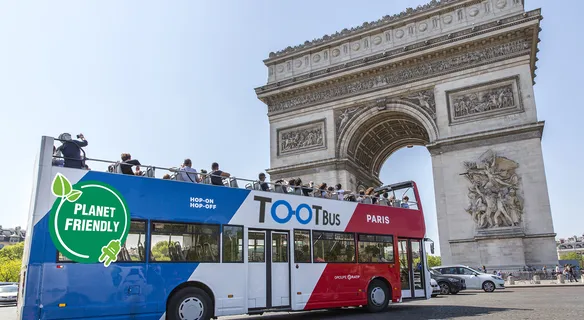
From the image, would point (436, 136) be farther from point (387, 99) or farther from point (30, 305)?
point (30, 305)

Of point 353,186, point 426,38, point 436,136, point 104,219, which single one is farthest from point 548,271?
point 104,219

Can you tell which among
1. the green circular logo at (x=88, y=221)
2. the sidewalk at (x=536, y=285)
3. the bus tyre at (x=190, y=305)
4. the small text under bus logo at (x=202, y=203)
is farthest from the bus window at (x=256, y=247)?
the sidewalk at (x=536, y=285)

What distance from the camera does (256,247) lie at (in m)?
9.86

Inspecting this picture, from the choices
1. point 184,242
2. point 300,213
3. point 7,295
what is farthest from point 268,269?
point 7,295

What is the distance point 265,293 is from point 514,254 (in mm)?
17336

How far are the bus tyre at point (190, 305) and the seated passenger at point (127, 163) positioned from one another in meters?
2.49

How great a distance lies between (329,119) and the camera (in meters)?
30.4

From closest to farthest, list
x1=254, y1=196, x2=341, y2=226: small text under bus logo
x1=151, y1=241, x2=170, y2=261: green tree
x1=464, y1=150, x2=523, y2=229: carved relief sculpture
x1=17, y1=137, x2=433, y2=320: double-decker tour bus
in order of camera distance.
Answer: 1. x1=17, y1=137, x2=433, y2=320: double-decker tour bus
2. x1=151, y1=241, x2=170, y2=261: green tree
3. x1=254, y1=196, x2=341, y2=226: small text under bus logo
4. x1=464, y1=150, x2=523, y2=229: carved relief sculpture

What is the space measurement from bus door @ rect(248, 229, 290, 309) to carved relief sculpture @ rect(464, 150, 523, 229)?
16956 mm

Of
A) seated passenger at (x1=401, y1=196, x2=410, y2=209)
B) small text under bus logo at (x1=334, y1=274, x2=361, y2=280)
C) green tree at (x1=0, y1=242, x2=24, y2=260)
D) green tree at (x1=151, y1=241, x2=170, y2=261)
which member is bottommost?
small text under bus logo at (x1=334, y1=274, x2=361, y2=280)

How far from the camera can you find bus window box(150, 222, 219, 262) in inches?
336

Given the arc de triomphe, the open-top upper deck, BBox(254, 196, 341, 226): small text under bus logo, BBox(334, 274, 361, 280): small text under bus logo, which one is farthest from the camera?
the arc de triomphe

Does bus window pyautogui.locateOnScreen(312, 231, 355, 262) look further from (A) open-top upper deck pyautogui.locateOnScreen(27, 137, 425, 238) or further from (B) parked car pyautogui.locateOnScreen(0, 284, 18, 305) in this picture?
(B) parked car pyautogui.locateOnScreen(0, 284, 18, 305)

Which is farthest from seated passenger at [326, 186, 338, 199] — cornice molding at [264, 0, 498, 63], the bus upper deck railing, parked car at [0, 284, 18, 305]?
parked car at [0, 284, 18, 305]
